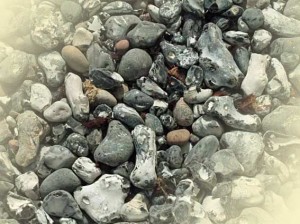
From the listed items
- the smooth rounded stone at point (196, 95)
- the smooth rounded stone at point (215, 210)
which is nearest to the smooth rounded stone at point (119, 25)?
the smooth rounded stone at point (196, 95)

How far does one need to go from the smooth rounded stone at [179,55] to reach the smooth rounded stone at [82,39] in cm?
27

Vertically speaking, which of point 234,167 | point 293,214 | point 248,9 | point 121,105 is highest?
point 248,9

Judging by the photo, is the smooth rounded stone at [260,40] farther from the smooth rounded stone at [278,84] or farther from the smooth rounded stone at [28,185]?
the smooth rounded stone at [28,185]

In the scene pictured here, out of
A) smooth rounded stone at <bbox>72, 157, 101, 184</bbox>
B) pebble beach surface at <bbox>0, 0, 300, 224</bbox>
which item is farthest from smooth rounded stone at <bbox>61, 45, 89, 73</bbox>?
smooth rounded stone at <bbox>72, 157, 101, 184</bbox>

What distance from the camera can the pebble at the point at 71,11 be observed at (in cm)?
196

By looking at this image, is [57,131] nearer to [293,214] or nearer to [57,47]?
[57,47]

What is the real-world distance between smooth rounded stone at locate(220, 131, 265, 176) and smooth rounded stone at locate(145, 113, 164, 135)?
0.72 feet

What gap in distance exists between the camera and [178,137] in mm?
1794

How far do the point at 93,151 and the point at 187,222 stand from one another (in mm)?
406

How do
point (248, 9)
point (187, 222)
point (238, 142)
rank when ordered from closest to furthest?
point (187, 222) → point (238, 142) → point (248, 9)

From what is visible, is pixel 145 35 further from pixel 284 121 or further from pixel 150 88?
pixel 284 121

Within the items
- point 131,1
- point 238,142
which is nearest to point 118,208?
point 238,142

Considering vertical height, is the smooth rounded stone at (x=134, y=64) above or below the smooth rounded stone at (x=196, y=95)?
above

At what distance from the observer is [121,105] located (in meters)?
1.82
